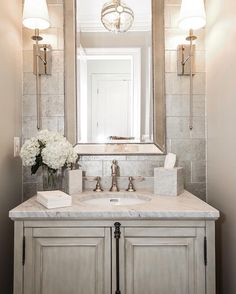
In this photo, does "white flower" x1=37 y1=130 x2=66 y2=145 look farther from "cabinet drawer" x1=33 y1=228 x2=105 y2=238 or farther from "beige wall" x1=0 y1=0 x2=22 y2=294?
"cabinet drawer" x1=33 y1=228 x2=105 y2=238

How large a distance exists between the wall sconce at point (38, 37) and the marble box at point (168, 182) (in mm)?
804

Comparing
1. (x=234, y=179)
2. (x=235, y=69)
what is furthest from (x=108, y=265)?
(x=235, y=69)

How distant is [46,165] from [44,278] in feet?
1.75

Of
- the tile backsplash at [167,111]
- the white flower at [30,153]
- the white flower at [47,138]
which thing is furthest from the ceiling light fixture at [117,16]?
the white flower at [30,153]

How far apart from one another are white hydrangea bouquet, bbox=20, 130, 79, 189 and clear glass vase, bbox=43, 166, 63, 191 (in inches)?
0.6

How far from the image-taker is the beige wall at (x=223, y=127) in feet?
4.12

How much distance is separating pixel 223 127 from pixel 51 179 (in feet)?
3.17

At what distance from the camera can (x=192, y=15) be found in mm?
1447

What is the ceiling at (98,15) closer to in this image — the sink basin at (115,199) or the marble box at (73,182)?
the marble box at (73,182)

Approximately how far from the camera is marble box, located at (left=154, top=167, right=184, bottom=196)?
1402 mm

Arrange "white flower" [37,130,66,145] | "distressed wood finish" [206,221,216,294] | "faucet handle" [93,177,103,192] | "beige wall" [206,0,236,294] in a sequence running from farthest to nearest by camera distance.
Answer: "faucet handle" [93,177,103,192], "white flower" [37,130,66,145], "beige wall" [206,0,236,294], "distressed wood finish" [206,221,216,294]

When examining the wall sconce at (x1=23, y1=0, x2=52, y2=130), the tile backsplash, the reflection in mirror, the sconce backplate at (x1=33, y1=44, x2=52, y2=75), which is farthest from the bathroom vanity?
the sconce backplate at (x1=33, y1=44, x2=52, y2=75)

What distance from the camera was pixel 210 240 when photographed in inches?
42.8

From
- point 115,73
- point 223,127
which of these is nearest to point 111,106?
point 115,73
